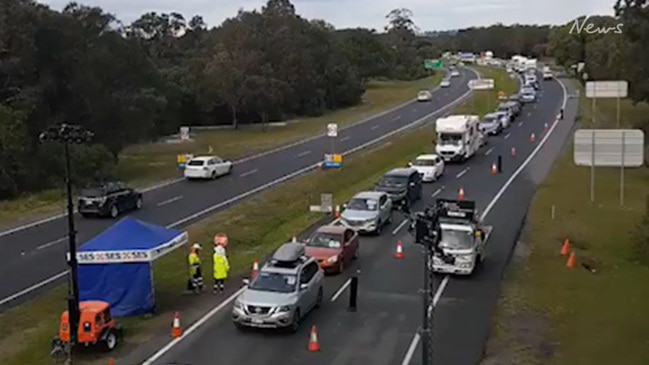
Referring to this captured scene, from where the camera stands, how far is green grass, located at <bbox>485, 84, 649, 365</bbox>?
2138cm

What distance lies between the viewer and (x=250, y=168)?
5750 cm

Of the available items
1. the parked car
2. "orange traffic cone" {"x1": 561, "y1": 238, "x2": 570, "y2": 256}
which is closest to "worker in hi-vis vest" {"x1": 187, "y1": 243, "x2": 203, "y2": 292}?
the parked car

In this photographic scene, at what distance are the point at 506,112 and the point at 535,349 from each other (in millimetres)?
60161

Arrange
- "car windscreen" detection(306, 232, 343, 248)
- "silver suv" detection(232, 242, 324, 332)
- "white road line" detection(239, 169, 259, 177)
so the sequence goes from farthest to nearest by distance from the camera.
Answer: "white road line" detection(239, 169, 259, 177)
"car windscreen" detection(306, 232, 343, 248)
"silver suv" detection(232, 242, 324, 332)

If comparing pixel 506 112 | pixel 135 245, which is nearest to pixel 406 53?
pixel 506 112

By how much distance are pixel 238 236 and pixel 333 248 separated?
24.1 feet

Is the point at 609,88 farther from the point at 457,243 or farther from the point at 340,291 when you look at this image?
the point at 340,291

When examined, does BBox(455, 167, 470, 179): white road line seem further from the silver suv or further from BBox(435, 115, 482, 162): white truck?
the silver suv

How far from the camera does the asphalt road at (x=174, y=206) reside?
29.4m

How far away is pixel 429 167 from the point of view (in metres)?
50.3

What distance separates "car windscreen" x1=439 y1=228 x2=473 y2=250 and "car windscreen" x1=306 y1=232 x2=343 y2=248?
3292mm

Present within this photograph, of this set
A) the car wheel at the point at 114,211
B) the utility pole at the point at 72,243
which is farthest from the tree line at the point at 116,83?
the utility pole at the point at 72,243

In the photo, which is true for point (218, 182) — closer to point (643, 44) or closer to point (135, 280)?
point (643, 44)

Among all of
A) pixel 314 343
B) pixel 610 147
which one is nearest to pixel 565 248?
pixel 610 147
